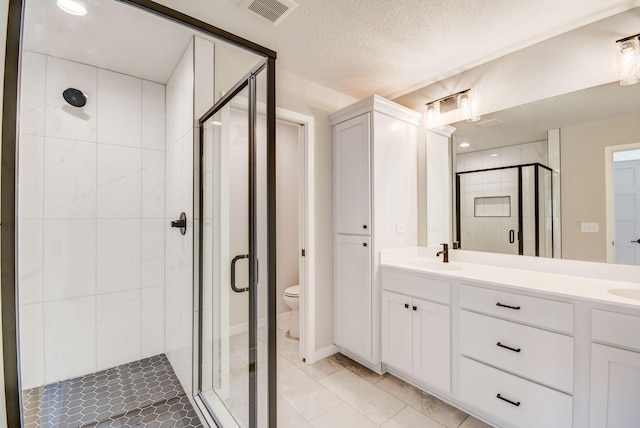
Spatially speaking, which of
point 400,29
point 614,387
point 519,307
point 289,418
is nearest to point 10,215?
point 289,418

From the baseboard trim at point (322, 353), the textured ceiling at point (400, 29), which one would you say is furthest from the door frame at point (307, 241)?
the textured ceiling at point (400, 29)

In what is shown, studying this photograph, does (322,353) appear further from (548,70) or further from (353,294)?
(548,70)

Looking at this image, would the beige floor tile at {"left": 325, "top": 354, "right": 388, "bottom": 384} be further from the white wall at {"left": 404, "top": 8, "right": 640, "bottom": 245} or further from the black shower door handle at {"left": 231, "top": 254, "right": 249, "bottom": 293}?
the white wall at {"left": 404, "top": 8, "right": 640, "bottom": 245}

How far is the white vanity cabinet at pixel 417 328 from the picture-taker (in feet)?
5.96

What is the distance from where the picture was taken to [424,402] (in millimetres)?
1859

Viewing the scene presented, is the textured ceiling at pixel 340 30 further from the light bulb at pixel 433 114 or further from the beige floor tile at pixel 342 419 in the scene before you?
the beige floor tile at pixel 342 419

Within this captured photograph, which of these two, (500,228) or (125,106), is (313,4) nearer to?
(125,106)

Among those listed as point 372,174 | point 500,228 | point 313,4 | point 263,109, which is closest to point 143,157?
point 263,109

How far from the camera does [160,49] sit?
1.67 meters

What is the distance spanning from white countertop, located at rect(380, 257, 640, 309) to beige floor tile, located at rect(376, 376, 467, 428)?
2.84ft

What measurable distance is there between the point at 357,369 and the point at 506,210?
68.9 inches

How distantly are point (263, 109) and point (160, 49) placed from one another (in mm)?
982

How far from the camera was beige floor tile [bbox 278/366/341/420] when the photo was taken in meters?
1.81

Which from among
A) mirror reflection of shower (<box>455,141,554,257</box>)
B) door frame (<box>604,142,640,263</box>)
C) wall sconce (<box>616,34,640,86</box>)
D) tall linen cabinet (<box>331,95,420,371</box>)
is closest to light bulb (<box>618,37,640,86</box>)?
wall sconce (<box>616,34,640,86</box>)
